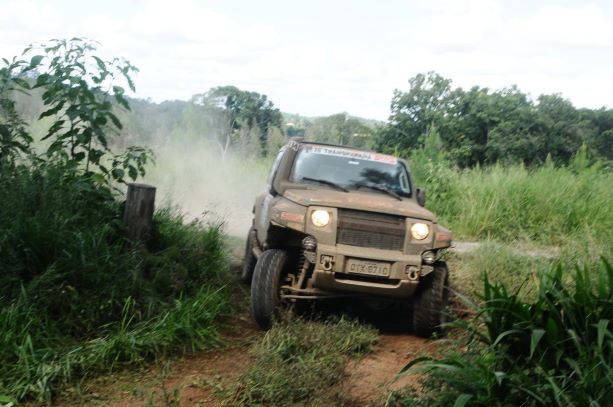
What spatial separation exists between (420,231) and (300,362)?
1.93m

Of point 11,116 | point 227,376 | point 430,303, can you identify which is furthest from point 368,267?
point 11,116

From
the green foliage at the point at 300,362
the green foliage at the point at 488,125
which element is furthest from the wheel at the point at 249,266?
the green foliage at the point at 488,125

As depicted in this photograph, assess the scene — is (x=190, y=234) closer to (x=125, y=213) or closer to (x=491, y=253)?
(x=125, y=213)

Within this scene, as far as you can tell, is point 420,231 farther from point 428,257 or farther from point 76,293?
point 76,293

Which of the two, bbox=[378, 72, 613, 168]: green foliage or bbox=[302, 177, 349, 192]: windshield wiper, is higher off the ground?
bbox=[378, 72, 613, 168]: green foliage

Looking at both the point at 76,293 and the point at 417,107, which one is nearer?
the point at 76,293

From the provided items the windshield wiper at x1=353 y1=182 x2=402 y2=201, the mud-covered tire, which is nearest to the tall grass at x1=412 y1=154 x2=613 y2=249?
the windshield wiper at x1=353 y1=182 x2=402 y2=201

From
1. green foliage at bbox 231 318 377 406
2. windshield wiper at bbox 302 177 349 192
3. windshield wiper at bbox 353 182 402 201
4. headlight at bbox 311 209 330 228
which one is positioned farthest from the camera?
windshield wiper at bbox 353 182 402 201

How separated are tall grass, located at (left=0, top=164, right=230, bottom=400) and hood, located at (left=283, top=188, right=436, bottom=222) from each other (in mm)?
1154

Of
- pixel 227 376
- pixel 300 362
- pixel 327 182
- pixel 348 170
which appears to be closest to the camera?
pixel 300 362

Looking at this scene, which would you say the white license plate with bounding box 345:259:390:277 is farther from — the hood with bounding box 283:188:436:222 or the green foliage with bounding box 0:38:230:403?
the green foliage with bounding box 0:38:230:403

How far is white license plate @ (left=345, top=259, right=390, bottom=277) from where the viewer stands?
6.23 m

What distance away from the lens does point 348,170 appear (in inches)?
296

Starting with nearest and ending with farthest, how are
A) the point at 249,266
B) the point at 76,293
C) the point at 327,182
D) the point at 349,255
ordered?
1. the point at 76,293
2. the point at 349,255
3. the point at 327,182
4. the point at 249,266
